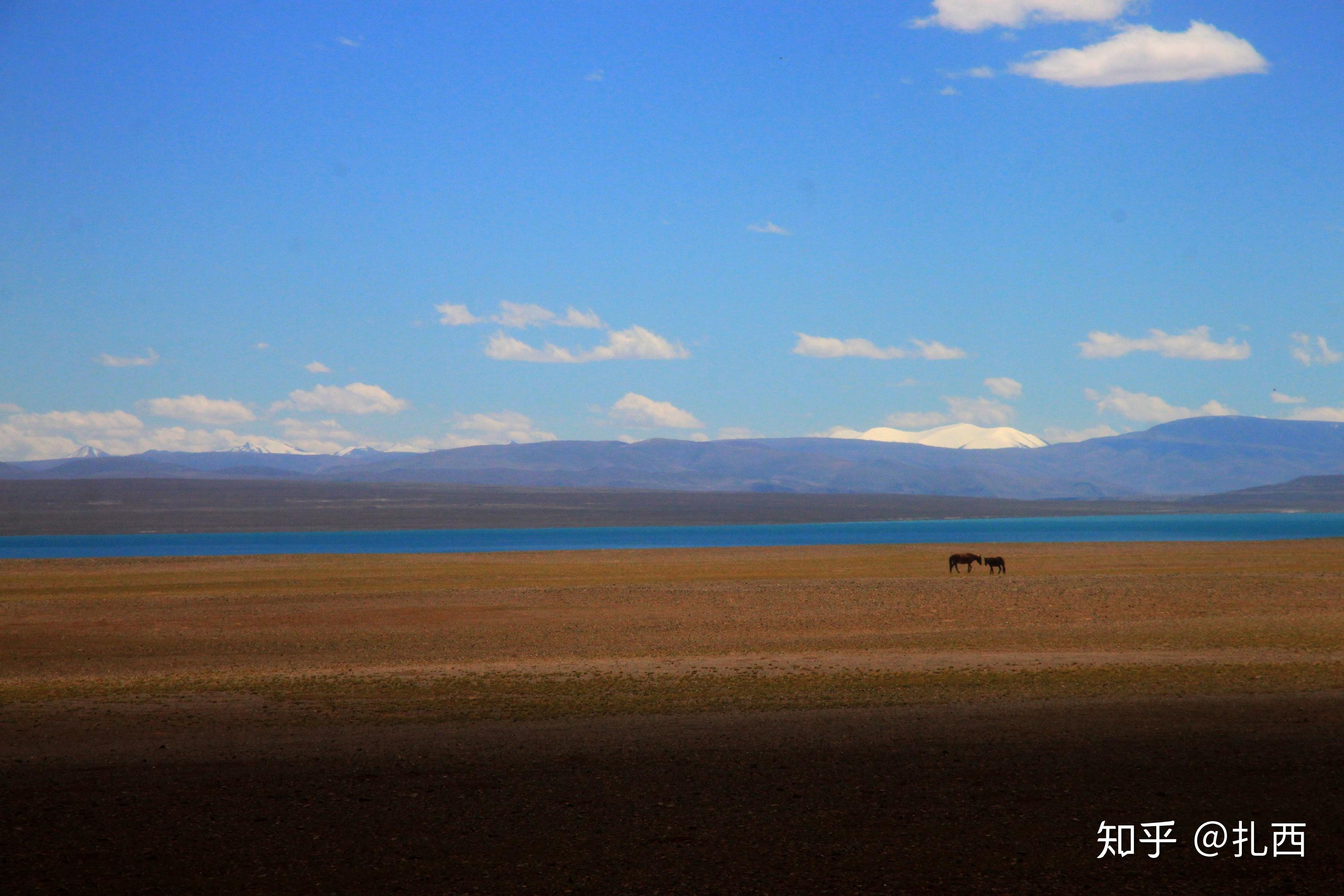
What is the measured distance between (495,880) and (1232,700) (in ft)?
30.3

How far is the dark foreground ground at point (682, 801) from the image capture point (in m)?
6.93

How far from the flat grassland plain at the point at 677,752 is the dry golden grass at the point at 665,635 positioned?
5.5 inches

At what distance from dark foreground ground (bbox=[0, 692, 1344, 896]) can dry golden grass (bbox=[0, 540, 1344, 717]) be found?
181 centimetres

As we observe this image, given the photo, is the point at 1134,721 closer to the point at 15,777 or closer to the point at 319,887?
the point at 319,887

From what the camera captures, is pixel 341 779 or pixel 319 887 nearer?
pixel 319 887

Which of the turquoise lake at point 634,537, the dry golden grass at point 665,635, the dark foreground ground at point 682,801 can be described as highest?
the dark foreground ground at point 682,801

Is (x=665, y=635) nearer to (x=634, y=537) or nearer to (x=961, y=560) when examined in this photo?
(x=961, y=560)

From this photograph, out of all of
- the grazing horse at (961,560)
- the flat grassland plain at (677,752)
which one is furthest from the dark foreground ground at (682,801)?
the grazing horse at (961,560)

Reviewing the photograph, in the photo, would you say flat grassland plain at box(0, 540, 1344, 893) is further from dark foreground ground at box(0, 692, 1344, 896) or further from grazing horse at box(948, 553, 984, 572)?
grazing horse at box(948, 553, 984, 572)

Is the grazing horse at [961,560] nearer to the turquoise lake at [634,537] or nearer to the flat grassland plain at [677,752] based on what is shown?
the flat grassland plain at [677,752]

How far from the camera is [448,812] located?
830cm

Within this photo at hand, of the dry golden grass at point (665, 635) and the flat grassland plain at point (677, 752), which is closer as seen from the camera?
the flat grassland plain at point (677, 752)

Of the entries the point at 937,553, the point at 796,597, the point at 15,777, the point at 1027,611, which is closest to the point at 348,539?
the point at 937,553

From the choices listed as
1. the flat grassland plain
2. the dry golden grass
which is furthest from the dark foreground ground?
the dry golden grass
